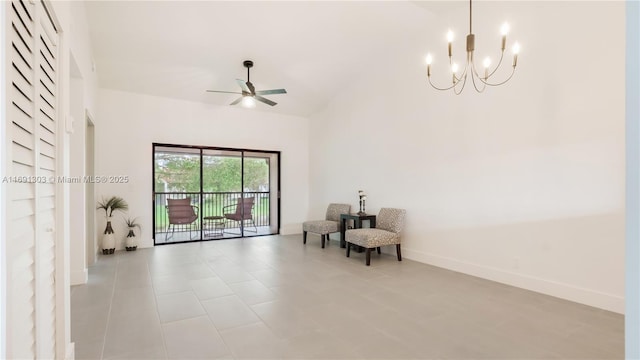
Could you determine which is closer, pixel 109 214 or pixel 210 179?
pixel 109 214

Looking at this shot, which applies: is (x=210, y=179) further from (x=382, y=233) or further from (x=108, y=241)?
(x=382, y=233)

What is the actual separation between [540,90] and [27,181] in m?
4.45

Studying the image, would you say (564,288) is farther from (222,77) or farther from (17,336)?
(222,77)

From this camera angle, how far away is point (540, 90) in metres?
3.52

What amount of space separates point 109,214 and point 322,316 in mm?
4624

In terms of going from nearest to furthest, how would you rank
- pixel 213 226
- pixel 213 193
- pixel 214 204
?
pixel 213 193 → pixel 214 204 → pixel 213 226

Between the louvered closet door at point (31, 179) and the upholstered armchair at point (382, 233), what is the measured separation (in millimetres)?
3716

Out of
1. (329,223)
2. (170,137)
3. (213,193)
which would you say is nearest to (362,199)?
(329,223)

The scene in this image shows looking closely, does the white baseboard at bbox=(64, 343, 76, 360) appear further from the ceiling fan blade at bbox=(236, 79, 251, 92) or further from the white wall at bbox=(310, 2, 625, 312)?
the white wall at bbox=(310, 2, 625, 312)

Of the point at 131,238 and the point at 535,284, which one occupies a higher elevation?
the point at 131,238

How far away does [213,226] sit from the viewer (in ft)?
25.2

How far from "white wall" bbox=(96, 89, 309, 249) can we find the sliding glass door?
0.71 feet

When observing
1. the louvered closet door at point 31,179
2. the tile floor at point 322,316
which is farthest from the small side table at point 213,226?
the louvered closet door at point 31,179

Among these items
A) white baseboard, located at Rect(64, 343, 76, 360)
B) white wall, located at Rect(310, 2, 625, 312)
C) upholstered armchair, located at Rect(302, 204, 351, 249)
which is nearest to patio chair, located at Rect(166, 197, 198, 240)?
upholstered armchair, located at Rect(302, 204, 351, 249)
